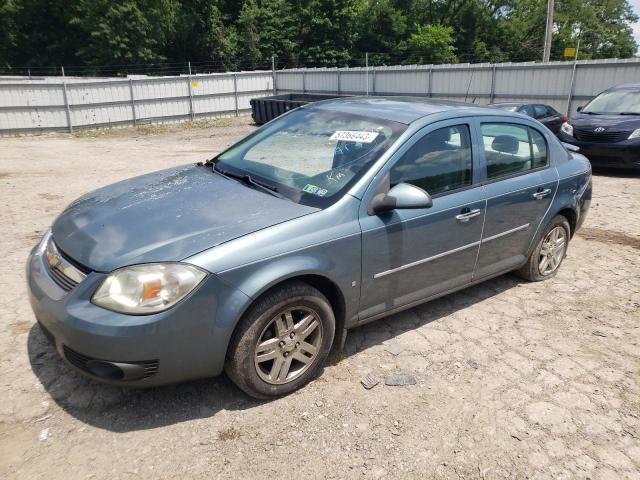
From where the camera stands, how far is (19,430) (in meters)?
2.71

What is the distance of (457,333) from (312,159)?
1732mm

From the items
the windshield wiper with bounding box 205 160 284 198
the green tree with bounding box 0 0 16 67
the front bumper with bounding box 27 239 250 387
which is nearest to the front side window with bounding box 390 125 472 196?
the windshield wiper with bounding box 205 160 284 198

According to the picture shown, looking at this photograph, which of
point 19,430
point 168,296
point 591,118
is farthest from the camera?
point 591,118

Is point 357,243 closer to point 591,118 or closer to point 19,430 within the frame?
point 19,430

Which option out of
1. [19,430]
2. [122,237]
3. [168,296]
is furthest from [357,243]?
[19,430]

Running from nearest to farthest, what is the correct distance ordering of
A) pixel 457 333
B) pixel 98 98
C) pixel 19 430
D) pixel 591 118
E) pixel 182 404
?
pixel 19 430, pixel 182 404, pixel 457 333, pixel 591 118, pixel 98 98

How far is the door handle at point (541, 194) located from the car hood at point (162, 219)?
2211 millimetres

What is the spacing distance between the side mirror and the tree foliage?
4082cm

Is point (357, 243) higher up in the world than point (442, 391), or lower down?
higher up

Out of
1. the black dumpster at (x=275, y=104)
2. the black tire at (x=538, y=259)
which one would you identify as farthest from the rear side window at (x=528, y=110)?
the black tire at (x=538, y=259)

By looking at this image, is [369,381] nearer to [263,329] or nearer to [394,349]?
[394,349]

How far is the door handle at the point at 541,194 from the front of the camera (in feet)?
13.9

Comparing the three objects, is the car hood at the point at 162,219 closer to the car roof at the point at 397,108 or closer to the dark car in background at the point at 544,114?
the car roof at the point at 397,108

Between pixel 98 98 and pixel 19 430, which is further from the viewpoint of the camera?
pixel 98 98
